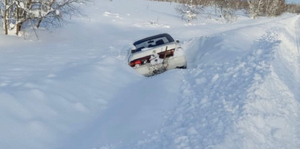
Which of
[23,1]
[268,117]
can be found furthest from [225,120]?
[23,1]

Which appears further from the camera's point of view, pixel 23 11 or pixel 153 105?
pixel 23 11

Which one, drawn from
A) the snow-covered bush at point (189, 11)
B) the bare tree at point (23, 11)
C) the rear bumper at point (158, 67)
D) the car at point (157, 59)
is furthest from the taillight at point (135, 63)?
the snow-covered bush at point (189, 11)

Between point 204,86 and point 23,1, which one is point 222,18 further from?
point 204,86

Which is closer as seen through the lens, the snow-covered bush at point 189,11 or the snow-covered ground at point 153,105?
the snow-covered ground at point 153,105

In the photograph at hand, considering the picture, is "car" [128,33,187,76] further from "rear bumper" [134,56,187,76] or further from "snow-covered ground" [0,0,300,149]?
"snow-covered ground" [0,0,300,149]

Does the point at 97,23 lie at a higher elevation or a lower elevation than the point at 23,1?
lower

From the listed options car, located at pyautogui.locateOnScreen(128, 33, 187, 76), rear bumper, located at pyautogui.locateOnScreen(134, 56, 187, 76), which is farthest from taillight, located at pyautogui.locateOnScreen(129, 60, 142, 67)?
rear bumper, located at pyautogui.locateOnScreen(134, 56, 187, 76)

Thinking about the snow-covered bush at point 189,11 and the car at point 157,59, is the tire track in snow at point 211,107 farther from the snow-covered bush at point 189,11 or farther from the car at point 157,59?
the snow-covered bush at point 189,11

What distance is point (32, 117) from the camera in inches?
231

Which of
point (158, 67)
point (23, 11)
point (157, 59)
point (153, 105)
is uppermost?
point (23, 11)

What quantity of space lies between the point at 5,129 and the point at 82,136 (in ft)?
4.25

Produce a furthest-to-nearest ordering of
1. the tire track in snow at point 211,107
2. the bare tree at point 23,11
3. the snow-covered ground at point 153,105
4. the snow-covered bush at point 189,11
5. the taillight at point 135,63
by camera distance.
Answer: the snow-covered bush at point 189,11 → the bare tree at point 23,11 → the taillight at point 135,63 → the snow-covered ground at point 153,105 → the tire track in snow at point 211,107

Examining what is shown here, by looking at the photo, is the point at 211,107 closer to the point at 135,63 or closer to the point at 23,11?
the point at 135,63

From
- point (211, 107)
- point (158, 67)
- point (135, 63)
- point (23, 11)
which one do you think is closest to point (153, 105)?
point (211, 107)
